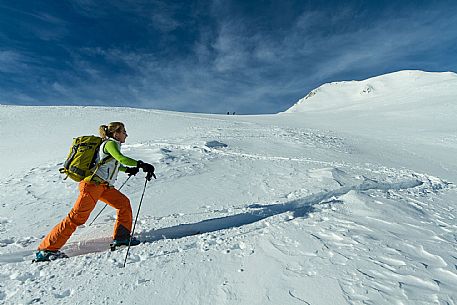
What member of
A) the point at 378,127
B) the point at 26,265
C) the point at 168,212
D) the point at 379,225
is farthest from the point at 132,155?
the point at 378,127

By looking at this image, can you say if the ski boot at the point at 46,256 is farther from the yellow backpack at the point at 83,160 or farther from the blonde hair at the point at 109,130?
the blonde hair at the point at 109,130

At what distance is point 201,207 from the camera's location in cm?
464

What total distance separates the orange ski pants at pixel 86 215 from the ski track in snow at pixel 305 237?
10.5 inches

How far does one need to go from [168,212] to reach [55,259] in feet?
5.11

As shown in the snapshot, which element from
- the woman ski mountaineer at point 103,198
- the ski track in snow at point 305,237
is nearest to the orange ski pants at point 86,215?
the woman ski mountaineer at point 103,198

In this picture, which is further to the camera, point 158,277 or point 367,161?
point 367,161

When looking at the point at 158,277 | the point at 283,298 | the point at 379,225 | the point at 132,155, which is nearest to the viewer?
the point at 283,298

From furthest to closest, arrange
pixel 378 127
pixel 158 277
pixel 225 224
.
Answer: pixel 378 127 → pixel 225 224 → pixel 158 277

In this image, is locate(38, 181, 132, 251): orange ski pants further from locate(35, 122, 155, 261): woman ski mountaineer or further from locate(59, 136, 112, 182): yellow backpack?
locate(59, 136, 112, 182): yellow backpack

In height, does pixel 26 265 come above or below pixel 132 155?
below

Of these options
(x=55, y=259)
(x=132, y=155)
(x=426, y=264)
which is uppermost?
(x=132, y=155)

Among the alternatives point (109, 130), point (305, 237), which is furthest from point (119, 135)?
point (305, 237)

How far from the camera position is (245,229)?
3.81 metres

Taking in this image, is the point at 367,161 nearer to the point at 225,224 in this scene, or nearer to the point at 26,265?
the point at 225,224
